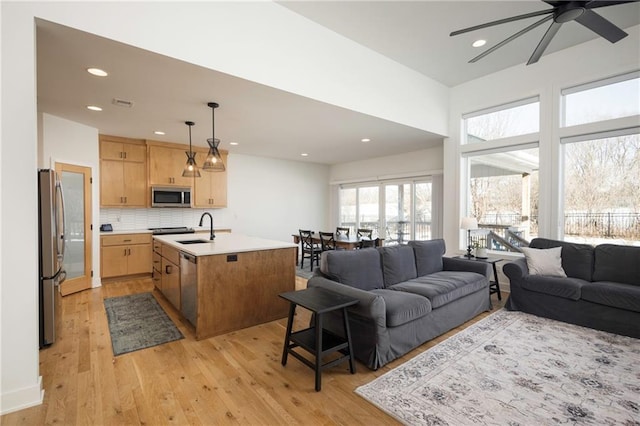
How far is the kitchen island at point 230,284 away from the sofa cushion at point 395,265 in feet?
3.64

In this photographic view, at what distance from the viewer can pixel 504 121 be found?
4.81 m

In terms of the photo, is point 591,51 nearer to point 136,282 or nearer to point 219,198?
point 219,198

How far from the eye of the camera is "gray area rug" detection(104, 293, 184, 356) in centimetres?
294

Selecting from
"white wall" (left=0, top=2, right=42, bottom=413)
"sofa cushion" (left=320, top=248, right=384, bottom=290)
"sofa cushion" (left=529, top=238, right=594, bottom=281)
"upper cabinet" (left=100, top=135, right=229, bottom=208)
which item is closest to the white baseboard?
"white wall" (left=0, top=2, right=42, bottom=413)

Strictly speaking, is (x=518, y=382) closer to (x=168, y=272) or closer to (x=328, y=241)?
(x=328, y=241)

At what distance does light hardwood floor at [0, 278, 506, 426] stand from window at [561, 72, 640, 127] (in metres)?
3.44

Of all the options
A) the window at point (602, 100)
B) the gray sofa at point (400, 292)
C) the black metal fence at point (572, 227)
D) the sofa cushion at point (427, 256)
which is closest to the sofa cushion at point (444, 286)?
the gray sofa at point (400, 292)

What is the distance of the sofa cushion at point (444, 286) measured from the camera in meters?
3.01

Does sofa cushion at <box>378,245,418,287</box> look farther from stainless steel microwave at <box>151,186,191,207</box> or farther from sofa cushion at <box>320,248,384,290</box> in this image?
stainless steel microwave at <box>151,186,191,207</box>

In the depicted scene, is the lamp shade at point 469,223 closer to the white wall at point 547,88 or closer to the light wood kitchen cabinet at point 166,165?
the white wall at point 547,88

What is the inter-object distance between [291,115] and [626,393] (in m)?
4.13

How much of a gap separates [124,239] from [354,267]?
4.34 metres

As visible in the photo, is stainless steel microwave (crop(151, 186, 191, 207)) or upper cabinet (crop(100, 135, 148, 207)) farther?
stainless steel microwave (crop(151, 186, 191, 207))

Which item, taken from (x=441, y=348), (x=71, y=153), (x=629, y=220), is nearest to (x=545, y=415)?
(x=441, y=348)
